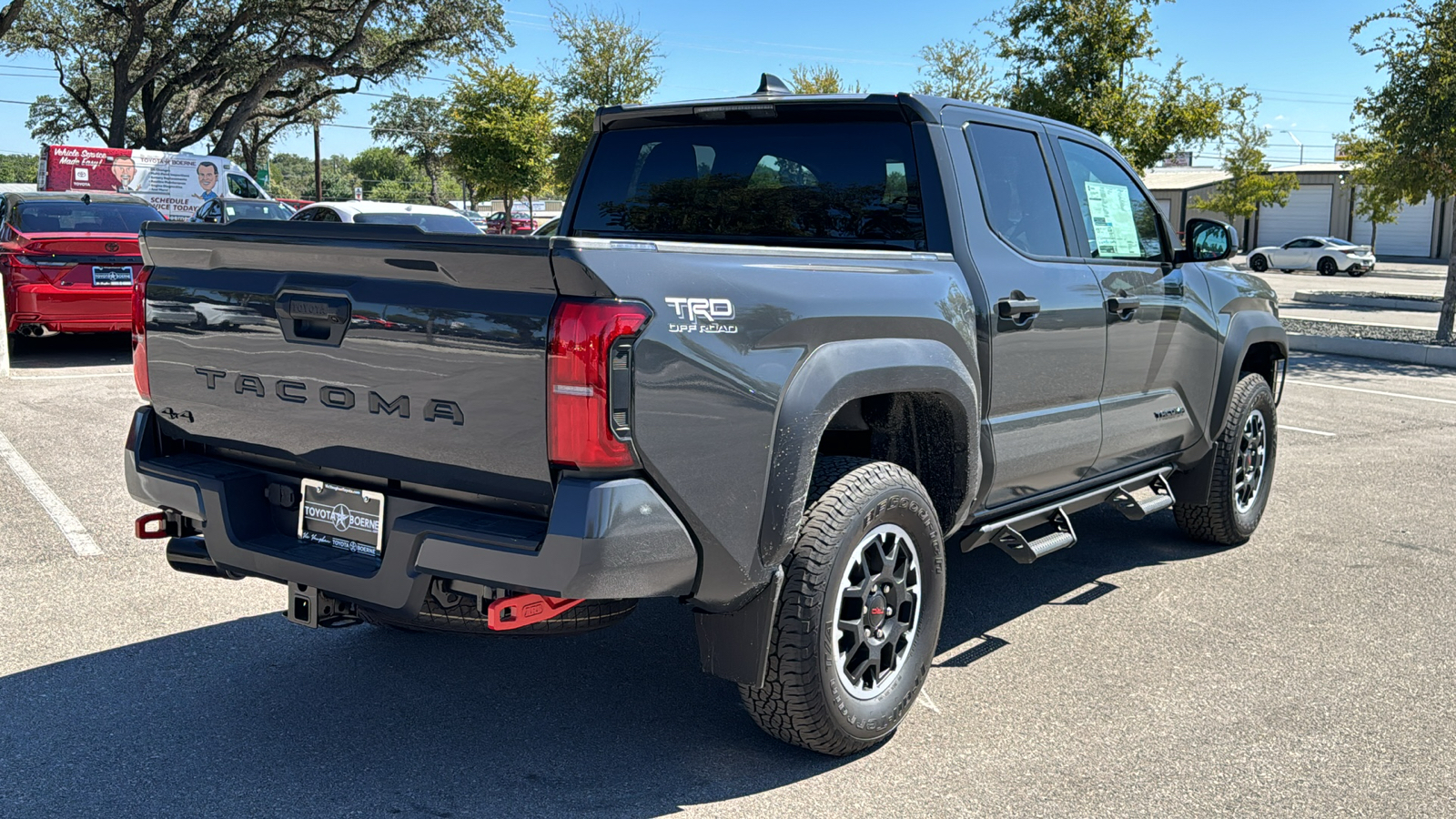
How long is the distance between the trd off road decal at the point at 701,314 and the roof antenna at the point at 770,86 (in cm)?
191

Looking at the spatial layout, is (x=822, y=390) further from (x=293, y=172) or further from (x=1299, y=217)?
(x=293, y=172)

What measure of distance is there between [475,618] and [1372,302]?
86.8 feet

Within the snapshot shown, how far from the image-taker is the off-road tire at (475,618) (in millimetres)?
3180

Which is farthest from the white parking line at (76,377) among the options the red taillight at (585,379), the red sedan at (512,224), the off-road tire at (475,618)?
the red sedan at (512,224)

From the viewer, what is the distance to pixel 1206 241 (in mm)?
5516

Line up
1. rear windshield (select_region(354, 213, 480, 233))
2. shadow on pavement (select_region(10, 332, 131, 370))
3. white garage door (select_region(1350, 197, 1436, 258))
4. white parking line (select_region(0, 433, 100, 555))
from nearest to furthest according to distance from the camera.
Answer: white parking line (select_region(0, 433, 100, 555)), shadow on pavement (select_region(10, 332, 131, 370)), rear windshield (select_region(354, 213, 480, 233)), white garage door (select_region(1350, 197, 1436, 258))

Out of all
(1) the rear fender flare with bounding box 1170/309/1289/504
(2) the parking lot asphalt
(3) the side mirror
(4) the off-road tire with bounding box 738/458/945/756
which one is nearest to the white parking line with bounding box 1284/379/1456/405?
(2) the parking lot asphalt

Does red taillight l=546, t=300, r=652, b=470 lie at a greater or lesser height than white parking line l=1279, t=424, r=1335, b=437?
greater

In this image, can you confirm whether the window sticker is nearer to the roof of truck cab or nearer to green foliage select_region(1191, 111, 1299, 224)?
the roof of truck cab

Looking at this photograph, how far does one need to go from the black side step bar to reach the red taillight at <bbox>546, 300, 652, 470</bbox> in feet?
6.18

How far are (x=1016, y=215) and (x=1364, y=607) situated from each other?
7.89ft

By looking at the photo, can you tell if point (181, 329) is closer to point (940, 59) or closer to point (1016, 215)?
point (1016, 215)

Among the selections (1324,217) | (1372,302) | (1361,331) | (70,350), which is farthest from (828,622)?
(1324,217)

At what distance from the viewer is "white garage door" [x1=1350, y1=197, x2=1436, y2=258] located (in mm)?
53156
